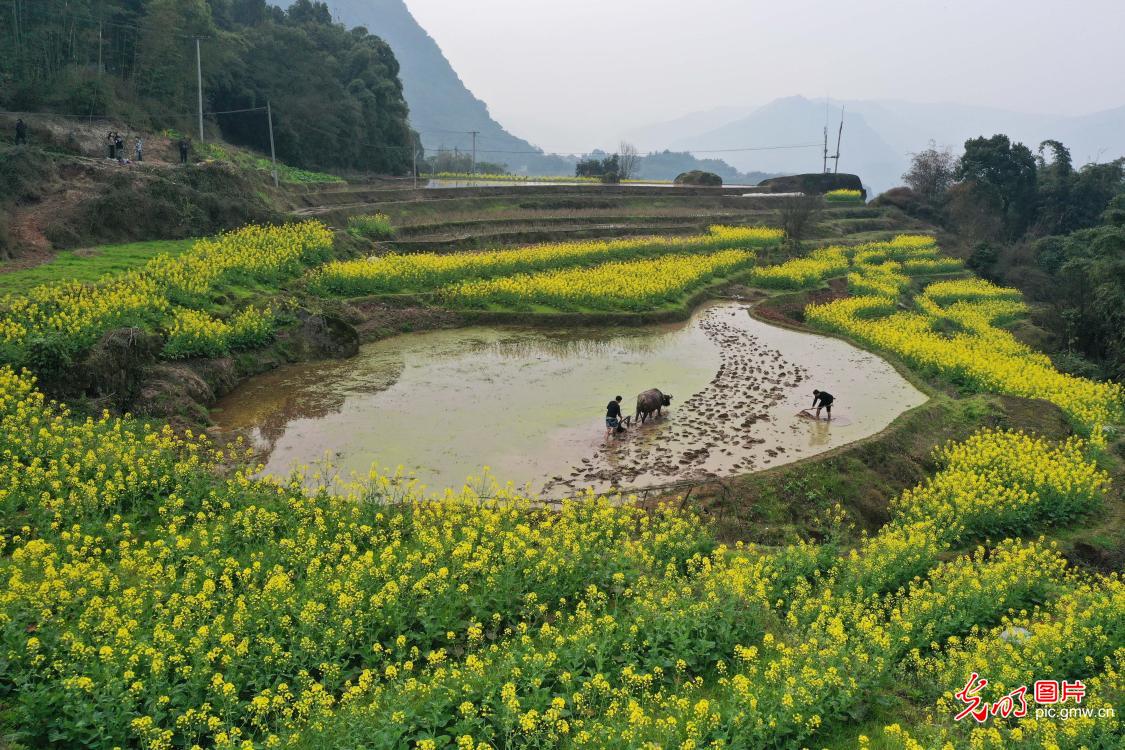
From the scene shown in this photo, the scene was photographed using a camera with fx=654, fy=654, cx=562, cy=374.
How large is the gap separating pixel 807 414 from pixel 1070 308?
19177mm

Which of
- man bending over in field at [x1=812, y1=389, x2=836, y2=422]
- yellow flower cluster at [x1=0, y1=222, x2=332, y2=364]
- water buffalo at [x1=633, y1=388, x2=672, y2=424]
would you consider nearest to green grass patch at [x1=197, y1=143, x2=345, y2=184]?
yellow flower cluster at [x1=0, y1=222, x2=332, y2=364]

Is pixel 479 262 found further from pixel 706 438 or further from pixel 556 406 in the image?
pixel 706 438

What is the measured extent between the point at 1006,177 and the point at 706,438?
166ft

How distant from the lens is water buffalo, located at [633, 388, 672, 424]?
13906 mm

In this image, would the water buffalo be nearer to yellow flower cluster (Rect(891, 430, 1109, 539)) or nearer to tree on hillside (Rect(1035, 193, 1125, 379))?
yellow flower cluster (Rect(891, 430, 1109, 539))

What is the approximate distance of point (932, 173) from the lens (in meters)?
60.2

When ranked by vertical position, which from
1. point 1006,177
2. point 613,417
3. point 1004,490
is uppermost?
point 1006,177

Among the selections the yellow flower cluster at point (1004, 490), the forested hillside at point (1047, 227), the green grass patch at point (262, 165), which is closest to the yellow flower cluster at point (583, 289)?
the yellow flower cluster at point (1004, 490)

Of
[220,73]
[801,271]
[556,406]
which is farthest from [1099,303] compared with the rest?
[220,73]

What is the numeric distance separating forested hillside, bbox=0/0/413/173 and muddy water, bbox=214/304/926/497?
22.9 m

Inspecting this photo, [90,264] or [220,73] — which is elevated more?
[220,73]

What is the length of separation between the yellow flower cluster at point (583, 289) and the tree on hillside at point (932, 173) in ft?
144

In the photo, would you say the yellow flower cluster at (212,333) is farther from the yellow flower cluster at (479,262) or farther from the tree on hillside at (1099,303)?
the tree on hillside at (1099,303)

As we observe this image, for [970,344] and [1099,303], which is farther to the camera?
[1099,303]
